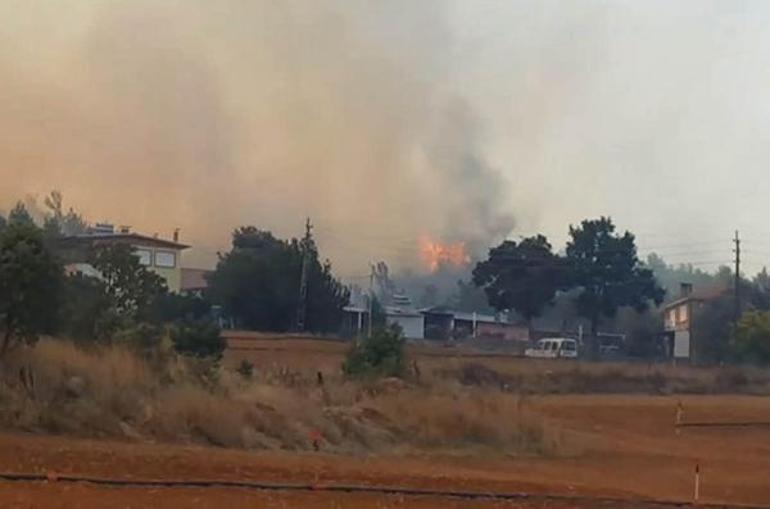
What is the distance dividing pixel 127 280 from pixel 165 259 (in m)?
48.0

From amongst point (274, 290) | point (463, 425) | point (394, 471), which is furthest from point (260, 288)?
point (394, 471)

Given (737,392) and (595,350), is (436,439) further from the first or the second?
(595,350)

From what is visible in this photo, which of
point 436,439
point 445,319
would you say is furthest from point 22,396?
point 445,319

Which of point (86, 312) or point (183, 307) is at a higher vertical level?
point (183, 307)

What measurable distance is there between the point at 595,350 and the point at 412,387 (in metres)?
56.9

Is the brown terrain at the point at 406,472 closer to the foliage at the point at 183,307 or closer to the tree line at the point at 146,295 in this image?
the tree line at the point at 146,295

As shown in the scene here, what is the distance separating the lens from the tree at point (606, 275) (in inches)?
3666

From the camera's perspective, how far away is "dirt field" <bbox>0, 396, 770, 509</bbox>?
1503 centimetres

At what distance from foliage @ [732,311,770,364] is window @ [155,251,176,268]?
43.9 m

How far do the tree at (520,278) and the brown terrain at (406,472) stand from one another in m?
57.8

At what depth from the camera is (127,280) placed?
144ft

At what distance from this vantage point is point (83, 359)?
23531 mm

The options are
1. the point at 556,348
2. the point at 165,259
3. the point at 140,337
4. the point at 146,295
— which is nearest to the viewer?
the point at 140,337

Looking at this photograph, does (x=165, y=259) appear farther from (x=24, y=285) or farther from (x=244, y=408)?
(x=244, y=408)
